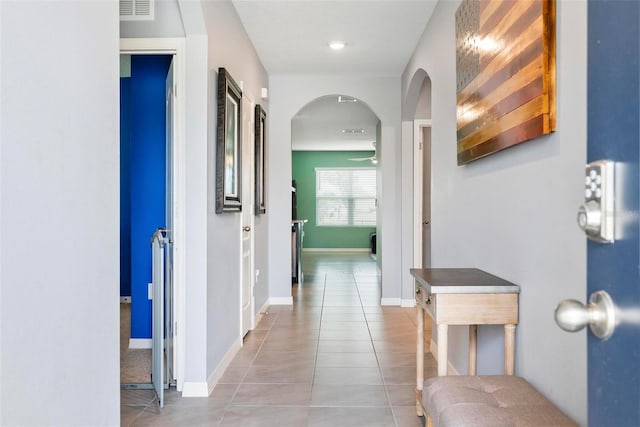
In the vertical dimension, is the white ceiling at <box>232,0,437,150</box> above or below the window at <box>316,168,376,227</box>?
above

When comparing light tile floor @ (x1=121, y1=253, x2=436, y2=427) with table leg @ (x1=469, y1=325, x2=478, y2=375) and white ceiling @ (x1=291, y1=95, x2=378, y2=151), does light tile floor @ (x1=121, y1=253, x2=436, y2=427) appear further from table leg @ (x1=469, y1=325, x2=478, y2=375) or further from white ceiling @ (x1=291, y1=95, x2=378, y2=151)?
white ceiling @ (x1=291, y1=95, x2=378, y2=151)

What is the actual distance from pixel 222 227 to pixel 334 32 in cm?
202

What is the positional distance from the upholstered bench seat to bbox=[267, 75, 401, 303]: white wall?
3.76 meters

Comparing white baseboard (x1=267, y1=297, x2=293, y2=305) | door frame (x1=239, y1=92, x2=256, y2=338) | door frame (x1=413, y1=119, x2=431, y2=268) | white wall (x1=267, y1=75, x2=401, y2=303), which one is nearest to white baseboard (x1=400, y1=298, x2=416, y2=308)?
white wall (x1=267, y1=75, x2=401, y2=303)

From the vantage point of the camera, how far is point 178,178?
109 inches

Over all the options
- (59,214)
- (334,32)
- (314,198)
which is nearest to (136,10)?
(334,32)

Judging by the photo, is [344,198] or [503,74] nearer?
[503,74]

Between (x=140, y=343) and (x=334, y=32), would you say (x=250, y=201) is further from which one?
(x=334, y=32)

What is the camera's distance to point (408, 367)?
3.22 m

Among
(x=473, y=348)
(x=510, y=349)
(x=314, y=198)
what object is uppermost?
(x=314, y=198)

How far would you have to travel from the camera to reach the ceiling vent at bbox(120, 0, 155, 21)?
8.79ft

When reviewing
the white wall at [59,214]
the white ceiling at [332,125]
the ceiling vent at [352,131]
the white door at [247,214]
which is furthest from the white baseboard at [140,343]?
the ceiling vent at [352,131]

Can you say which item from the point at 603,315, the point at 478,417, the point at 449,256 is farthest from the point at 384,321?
the point at 603,315

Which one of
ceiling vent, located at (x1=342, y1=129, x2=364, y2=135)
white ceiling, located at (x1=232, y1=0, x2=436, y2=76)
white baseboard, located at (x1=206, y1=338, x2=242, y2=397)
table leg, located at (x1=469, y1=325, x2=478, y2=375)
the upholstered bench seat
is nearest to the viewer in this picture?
the upholstered bench seat
